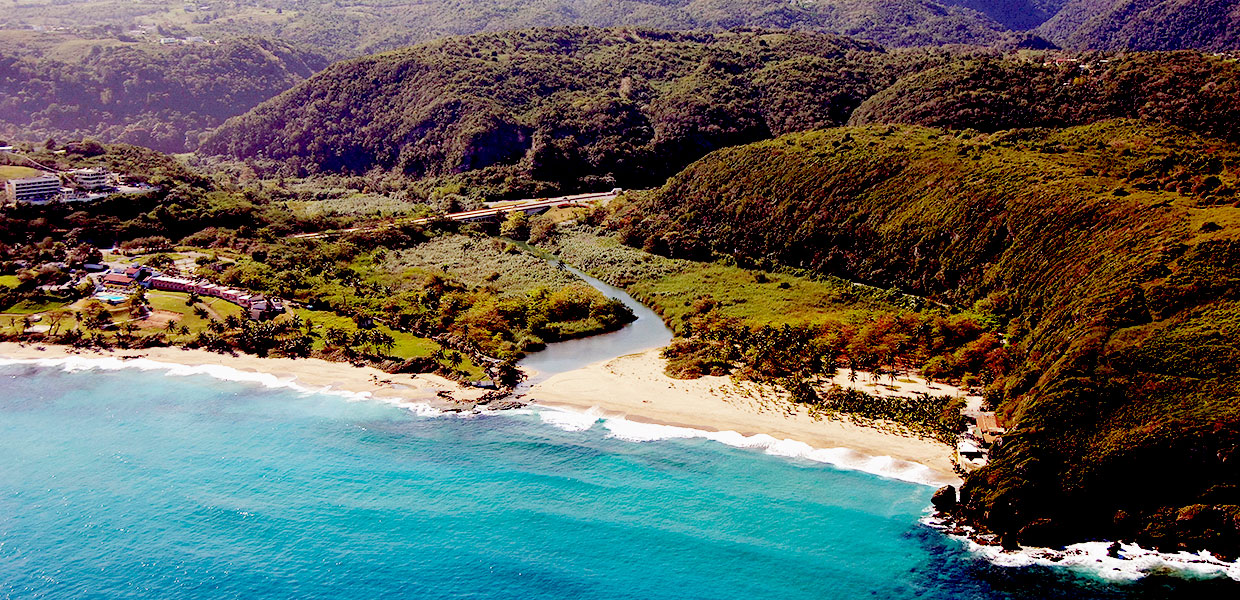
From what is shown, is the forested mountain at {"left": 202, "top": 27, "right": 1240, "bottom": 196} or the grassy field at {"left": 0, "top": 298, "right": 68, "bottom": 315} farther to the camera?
the forested mountain at {"left": 202, "top": 27, "right": 1240, "bottom": 196}

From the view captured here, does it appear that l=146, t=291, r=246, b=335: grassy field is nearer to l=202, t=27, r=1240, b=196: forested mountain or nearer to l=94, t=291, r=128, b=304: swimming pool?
l=94, t=291, r=128, b=304: swimming pool

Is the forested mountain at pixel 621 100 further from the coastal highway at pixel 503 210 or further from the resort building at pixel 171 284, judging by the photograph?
the resort building at pixel 171 284

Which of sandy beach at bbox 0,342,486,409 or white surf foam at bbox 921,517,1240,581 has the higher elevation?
sandy beach at bbox 0,342,486,409

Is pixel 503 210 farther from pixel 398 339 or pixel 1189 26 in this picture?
pixel 1189 26

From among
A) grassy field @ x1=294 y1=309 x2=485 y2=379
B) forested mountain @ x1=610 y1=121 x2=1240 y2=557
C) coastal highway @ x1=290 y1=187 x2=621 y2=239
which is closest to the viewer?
forested mountain @ x1=610 y1=121 x2=1240 y2=557

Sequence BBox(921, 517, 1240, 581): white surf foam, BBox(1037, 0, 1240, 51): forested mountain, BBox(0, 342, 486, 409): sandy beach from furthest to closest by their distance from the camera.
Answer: BBox(1037, 0, 1240, 51): forested mountain
BBox(0, 342, 486, 409): sandy beach
BBox(921, 517, 1240, 581): white surf foam

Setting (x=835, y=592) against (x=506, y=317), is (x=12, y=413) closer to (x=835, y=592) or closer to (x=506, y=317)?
(x=506, y=317)

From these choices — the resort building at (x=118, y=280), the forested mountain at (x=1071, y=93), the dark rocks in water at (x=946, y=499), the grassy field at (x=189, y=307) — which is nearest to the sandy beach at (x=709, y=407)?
the dark rocks in water at (x=946, y=499)

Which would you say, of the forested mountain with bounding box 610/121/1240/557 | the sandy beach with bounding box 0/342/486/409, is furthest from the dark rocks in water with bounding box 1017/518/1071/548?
the sandy beach with bounding box 0/342/486/409

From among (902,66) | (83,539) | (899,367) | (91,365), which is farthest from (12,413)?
(902,66)
